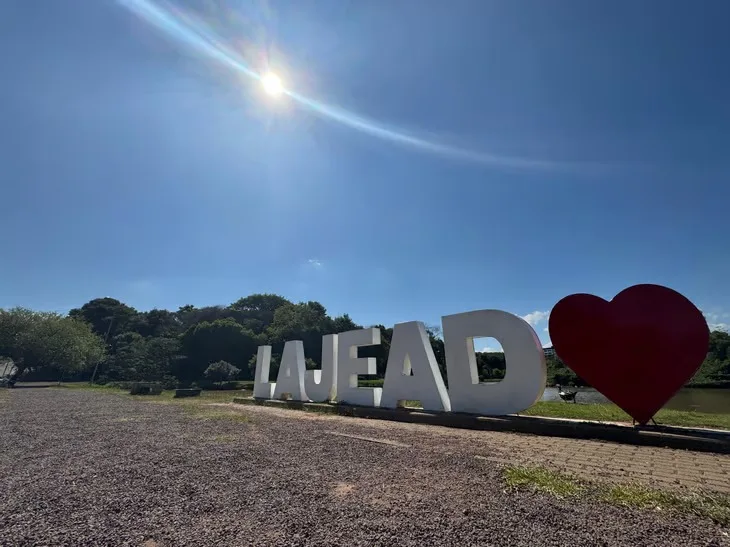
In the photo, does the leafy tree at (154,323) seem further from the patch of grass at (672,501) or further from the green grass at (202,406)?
the patch of grass at (672,501)

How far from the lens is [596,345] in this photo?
822cm

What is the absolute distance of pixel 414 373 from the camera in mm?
11703

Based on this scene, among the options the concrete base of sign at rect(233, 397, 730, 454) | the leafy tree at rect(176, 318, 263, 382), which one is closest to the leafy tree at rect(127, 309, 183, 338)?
the leafy tree at rect(176, 318, 263, 382)

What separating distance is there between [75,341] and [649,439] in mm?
48342

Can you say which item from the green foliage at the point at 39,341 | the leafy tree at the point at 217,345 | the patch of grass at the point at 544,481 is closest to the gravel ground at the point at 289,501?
the patch of grass at the point at 544,481

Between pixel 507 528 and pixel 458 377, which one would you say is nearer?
pixel 507 528

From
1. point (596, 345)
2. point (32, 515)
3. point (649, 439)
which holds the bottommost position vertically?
point (32, 515)

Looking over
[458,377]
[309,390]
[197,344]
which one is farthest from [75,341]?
[458,377]

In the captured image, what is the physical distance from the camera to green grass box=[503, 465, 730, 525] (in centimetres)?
372

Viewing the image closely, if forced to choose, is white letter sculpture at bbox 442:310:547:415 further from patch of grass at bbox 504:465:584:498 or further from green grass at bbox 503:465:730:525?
green grass at bbox 503:465:730:525

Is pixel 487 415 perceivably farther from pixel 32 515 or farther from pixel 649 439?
pixel 32 515

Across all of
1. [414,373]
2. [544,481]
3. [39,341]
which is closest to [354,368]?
[414,373]

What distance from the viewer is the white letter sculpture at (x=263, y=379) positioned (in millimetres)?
17953

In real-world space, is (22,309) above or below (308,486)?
above
